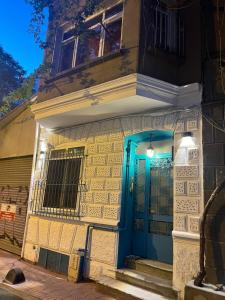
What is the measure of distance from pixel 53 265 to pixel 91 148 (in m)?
3.36

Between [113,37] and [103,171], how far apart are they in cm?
362

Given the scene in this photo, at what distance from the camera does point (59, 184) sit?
7.50m

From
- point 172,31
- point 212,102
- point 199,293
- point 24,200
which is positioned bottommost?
point 199,293

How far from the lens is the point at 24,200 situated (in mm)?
8648

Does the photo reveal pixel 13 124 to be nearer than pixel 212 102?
No

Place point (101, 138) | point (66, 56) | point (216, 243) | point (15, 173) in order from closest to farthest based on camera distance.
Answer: point (216, 243) < point (101, 138) < point (66, 56) < point (15, 173)

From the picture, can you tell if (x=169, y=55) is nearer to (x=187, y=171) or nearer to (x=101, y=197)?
(x=187, y=171)

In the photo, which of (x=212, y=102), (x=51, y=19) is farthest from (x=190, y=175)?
(x=51, y=19)

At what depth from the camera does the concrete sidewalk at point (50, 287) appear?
5105 millimetres

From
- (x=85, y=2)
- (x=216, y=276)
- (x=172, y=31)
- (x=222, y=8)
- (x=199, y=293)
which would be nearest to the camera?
(x=199, y=293)

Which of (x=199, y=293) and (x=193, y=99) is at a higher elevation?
(x=193, y=99)

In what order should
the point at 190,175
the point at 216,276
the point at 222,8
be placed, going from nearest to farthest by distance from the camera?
the point at 216,276 < the point at 190,175 < the point at 222,8

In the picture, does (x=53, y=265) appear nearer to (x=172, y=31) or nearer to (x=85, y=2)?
(x=172, y=31)

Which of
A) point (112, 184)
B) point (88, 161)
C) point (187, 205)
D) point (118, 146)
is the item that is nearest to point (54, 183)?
point (88, 161)
